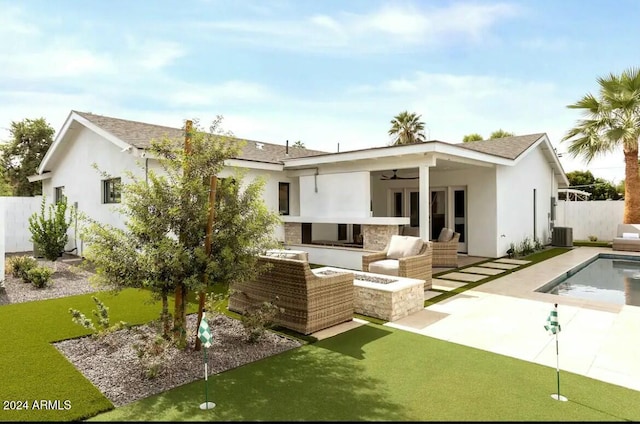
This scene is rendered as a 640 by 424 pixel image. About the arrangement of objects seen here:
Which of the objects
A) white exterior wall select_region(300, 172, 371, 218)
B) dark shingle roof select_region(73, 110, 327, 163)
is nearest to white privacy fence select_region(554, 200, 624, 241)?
white exterior wall select_region(300, 172, 371, 218)

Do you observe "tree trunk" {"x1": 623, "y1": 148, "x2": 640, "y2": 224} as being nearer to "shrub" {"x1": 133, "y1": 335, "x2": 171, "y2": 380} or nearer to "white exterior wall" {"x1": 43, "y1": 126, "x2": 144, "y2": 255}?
"white exterior wall" {"x1": 43, "y1": 126, "x2": 144, "y2": 255}

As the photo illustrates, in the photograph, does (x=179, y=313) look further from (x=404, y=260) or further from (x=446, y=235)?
(x=446, y=235)

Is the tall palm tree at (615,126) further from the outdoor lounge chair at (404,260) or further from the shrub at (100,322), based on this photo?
the shrub at (100,322)

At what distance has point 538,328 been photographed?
19.5 ft

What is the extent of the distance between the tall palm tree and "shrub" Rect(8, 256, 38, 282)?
21819 mm

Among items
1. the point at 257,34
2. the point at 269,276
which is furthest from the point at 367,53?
the point at 269,276

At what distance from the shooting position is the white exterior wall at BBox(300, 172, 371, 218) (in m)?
12.0

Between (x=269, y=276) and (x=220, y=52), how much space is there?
7144 mm

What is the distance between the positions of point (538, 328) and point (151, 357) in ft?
18.4

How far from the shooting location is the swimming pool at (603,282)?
28.0 feet

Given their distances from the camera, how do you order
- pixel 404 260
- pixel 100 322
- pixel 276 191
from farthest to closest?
pixel 276 191, pixel 404 260, pixel 100 322

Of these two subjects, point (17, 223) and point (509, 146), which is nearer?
point (509, 146)

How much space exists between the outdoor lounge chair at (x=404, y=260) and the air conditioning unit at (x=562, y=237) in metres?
12.4

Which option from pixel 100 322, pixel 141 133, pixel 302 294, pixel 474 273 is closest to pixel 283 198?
pixel 141 133
